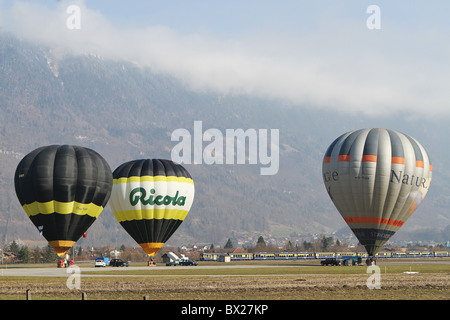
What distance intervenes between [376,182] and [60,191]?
45.2 metres

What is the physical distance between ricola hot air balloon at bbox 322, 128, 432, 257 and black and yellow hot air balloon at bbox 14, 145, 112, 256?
36039mm

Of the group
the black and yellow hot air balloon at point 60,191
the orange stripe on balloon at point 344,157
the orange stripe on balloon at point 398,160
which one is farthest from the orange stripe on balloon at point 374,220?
the black and yellow hot air balloon at point 60,191

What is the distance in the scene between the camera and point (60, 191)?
9306 cm

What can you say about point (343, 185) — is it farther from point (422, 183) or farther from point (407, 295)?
point (407, 295)

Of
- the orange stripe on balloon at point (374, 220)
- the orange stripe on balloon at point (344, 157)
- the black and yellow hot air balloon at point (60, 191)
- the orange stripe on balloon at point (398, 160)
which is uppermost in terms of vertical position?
the orange stripe on balloon at point (344, 157)

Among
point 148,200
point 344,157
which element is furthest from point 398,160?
point 148,200

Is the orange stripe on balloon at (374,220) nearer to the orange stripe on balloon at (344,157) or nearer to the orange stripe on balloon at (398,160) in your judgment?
the orange stripe on balloon at (398,160)

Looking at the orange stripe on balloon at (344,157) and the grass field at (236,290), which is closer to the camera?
the grass field at (236,290)

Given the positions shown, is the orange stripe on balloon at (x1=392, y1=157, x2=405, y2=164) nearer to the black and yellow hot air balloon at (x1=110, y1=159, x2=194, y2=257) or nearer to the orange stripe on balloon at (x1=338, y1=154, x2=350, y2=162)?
the orange stripe on balloon at (x1=338, y1=154, x2=350, y2=162)

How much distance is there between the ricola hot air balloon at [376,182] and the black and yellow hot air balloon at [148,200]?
25.1 m

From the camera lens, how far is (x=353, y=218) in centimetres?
10456

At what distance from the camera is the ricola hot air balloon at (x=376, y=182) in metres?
103

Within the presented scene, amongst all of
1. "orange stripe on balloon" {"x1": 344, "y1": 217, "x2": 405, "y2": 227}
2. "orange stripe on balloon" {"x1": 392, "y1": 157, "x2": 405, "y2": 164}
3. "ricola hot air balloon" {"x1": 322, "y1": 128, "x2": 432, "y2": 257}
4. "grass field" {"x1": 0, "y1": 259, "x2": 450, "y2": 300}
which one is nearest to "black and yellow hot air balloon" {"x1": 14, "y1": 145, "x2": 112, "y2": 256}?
"grass field" {"x1": 0, "y1": 259, "x2": 450, "y2": 300}
